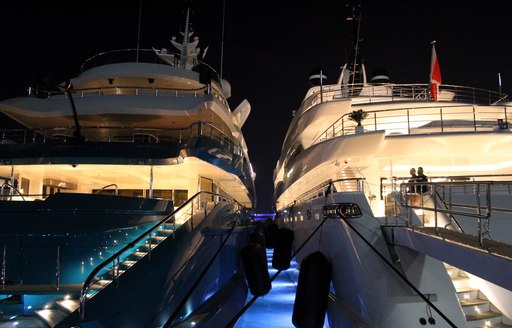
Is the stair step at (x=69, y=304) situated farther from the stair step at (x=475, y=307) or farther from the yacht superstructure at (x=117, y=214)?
the stair step at (x=475, y=307)

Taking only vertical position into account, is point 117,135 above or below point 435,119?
below

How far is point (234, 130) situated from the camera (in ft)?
61.9

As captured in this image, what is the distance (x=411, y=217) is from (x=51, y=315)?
6552 mm

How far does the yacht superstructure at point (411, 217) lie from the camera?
660 cm

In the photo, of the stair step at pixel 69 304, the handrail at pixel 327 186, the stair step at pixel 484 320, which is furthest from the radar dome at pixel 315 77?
the stair step at pixel 69 304

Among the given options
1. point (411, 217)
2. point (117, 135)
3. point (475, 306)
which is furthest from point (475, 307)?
point (117, 135)

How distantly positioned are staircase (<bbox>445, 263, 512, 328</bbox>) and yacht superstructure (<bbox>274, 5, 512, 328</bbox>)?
0.06 feet

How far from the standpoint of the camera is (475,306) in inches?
301

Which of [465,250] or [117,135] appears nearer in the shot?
[465,250]

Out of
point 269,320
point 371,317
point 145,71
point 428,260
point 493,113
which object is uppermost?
point 145,71

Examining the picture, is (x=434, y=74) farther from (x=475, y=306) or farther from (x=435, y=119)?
(x=475, y=306)

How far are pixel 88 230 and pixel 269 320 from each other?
5.41m

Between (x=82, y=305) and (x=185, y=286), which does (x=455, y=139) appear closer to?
(x=185, y=286)

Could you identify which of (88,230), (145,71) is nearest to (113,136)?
(145,71)
